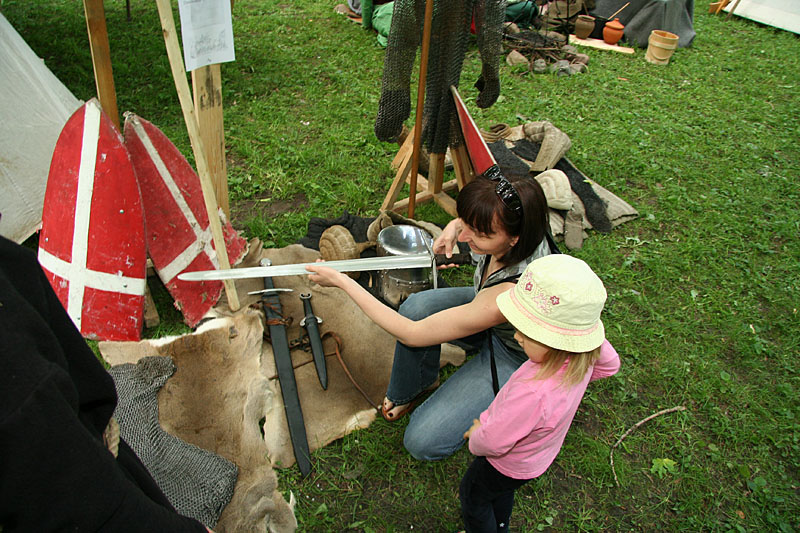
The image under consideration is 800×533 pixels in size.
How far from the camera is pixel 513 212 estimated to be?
1801mm

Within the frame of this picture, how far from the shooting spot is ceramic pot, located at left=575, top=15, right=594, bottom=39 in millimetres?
7727

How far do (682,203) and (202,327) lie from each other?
4.13 metres

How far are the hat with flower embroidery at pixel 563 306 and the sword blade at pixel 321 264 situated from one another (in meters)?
1.15

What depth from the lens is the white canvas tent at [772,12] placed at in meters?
8.64

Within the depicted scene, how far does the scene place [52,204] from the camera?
2.55m

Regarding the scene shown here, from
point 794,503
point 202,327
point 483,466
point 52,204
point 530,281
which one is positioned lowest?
point 794,503

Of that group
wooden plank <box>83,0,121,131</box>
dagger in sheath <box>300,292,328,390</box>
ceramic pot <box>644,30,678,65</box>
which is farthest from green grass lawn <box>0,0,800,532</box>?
wooden plank <box>83,0,121,131</box>

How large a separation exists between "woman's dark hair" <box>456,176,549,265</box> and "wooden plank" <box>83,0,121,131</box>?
188 cm

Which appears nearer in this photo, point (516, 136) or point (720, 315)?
point (720, 315)

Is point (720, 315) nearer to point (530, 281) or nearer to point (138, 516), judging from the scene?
point (530, 281)

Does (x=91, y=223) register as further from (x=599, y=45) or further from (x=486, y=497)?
(x=599, y=45)

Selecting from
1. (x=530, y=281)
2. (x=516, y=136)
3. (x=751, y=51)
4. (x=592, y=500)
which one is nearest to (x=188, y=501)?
(x=530, y=281)

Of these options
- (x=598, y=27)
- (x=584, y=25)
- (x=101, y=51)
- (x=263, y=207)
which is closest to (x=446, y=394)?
(x=101, y=51)

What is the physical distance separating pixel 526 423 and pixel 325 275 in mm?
1083
